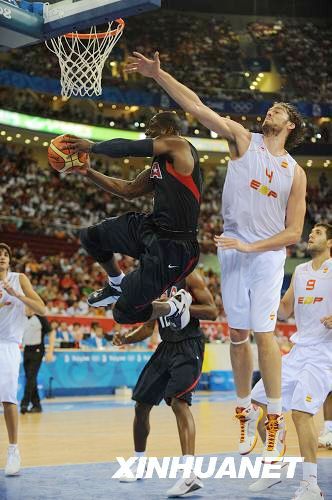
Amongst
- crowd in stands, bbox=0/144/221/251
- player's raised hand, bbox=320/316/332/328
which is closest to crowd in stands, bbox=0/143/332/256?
crowd in stands, bbox=0/144/221/251

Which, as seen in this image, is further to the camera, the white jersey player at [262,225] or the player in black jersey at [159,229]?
the white jersey player at [262,225]

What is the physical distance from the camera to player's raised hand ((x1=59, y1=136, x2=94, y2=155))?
21.3 ft

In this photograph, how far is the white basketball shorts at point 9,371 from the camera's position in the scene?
8.74 meters

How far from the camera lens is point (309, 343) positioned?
28.0 ft

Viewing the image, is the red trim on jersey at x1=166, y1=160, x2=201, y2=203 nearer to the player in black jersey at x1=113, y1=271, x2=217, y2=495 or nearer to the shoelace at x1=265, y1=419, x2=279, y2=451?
the player in black jersey at x1=113, y1=271, x2=217, y2=495

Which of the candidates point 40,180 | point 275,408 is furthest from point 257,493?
point 40,180

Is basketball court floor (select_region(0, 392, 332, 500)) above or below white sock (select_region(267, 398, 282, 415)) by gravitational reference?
below

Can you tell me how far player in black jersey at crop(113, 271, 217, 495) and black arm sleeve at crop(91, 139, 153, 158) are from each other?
2.07 m

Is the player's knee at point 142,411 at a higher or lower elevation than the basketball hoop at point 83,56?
lower

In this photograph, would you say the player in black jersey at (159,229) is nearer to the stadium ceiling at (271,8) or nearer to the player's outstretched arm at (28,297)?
the player's outstretched arm at (28,297)

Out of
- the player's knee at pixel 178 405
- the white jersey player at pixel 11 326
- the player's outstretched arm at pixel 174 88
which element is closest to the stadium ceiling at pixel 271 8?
the white jersey player at pixel 11 326

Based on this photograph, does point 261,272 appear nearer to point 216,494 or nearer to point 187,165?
point 187,165

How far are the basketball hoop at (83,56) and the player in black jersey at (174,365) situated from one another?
2.36 m

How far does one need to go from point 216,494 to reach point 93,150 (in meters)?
3.35
